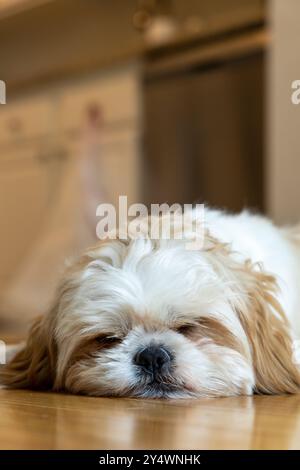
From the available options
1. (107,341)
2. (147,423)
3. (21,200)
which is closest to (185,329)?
(107,341)

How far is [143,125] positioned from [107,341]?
2.52 m

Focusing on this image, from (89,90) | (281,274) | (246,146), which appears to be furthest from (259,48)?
(281,274)

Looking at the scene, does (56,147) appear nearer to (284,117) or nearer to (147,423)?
(284,117)

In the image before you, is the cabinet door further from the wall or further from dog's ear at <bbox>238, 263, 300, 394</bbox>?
dog's ear at <bbox>238, 263, 300, 394</bbox>

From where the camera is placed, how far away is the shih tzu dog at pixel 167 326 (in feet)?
4.25

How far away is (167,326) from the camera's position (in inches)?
52.3

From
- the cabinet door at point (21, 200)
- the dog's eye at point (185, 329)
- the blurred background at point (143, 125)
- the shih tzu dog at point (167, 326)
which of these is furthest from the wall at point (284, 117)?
the cabinet door at point (21, 200)

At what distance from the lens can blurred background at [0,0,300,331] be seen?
300 cm

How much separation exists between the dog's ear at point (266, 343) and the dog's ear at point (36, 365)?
38 cm
